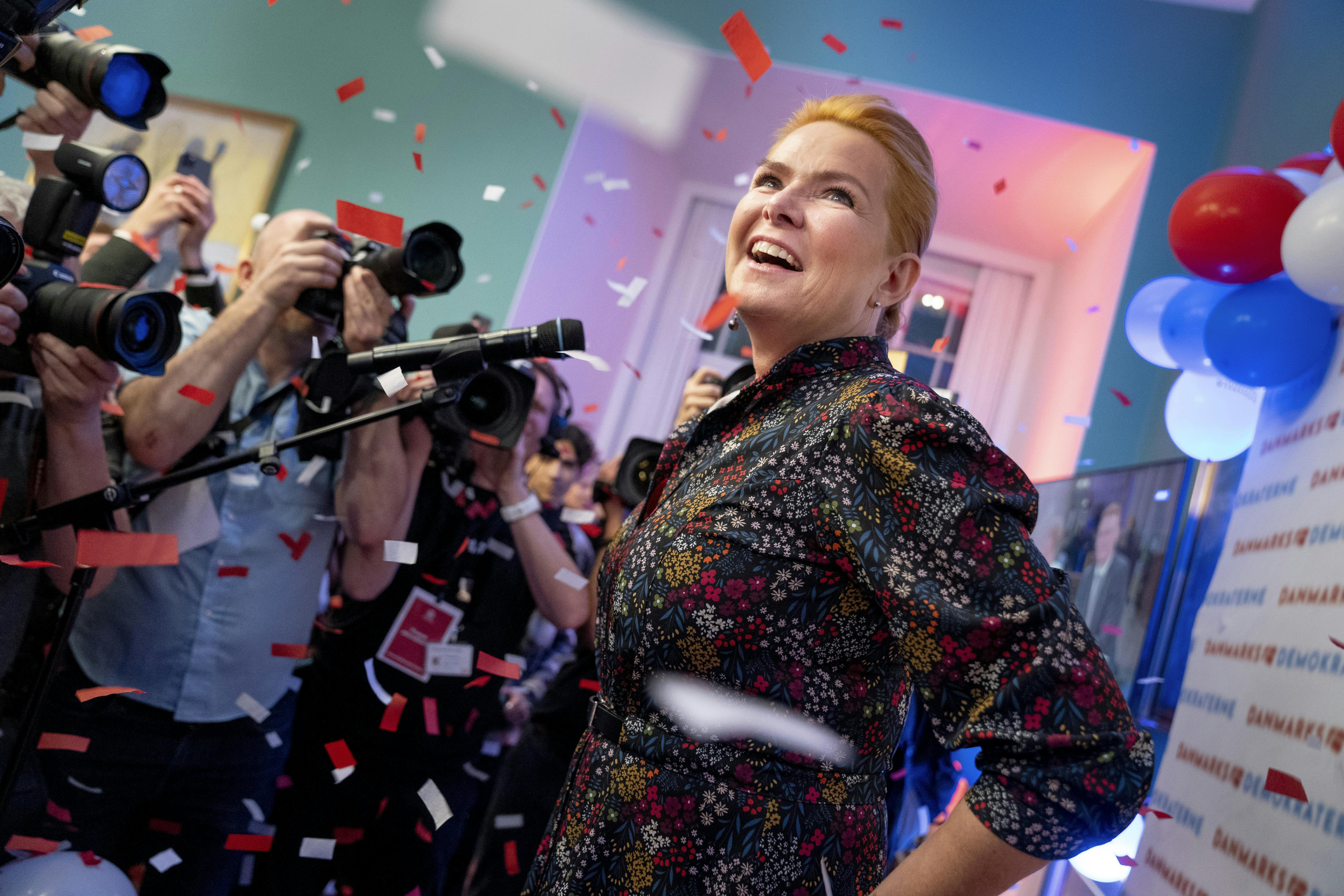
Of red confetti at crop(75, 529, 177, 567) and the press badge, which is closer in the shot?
red confetti at crop(75, 529, 177, 567)

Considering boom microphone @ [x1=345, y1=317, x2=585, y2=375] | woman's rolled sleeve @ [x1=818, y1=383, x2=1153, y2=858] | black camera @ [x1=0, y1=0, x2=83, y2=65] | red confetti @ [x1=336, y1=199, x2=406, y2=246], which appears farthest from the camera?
red confetti @ [x1=336, y1=199, x2=406, y2=246]

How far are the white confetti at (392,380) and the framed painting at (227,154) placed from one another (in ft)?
8.57

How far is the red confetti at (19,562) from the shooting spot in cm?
128

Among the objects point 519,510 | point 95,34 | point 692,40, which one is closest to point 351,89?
point 692,40

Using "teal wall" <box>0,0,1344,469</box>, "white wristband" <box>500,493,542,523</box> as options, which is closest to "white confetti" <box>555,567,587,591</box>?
"white wristband" <box>500,493,542,523</box>

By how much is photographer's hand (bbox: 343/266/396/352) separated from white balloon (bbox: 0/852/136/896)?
0.93m

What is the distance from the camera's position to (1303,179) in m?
1.84

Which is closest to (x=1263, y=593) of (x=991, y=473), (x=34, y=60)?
(x=991, y=473)

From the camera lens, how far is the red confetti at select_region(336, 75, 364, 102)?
11.3ft

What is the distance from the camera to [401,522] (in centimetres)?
188

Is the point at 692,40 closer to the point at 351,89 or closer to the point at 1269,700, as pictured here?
the point at 351,89

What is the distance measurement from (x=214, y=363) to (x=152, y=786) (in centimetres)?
75

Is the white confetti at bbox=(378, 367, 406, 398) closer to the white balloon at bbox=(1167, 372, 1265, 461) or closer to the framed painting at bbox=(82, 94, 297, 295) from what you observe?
the white balloon at bbox=(1167, 372, 1265, 461)

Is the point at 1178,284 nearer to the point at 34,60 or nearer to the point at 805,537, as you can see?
the point at 805,537
